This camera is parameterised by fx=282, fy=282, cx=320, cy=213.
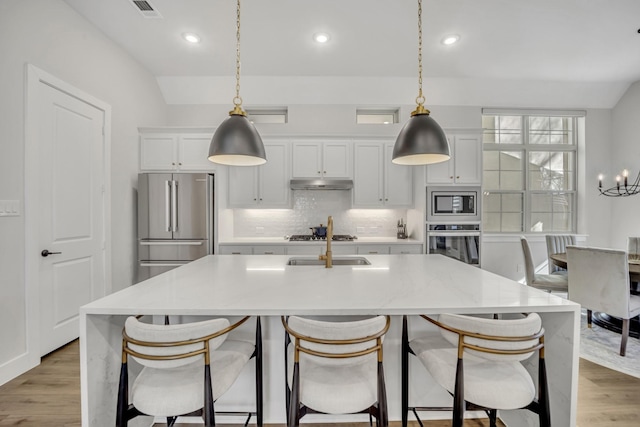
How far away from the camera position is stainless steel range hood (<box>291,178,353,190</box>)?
3900 millimetres

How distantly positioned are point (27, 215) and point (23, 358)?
1.11 metres

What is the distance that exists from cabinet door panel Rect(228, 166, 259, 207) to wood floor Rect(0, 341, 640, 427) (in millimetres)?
2347

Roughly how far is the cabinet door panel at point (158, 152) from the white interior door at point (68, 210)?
637 mm

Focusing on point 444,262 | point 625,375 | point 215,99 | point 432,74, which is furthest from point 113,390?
point 432,74

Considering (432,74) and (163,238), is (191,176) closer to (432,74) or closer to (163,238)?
(163,238)

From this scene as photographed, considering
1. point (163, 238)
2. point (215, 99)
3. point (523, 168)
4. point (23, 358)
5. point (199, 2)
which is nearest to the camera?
point (23, 358)

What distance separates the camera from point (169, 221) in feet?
11.6

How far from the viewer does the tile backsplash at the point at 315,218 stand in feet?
14.3

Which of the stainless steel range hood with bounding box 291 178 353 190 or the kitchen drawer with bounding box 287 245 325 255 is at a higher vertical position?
the stainless steel range hood with bounding box 291 178 353 190

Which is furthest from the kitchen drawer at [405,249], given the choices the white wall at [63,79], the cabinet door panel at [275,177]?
the white wall at [63,79]

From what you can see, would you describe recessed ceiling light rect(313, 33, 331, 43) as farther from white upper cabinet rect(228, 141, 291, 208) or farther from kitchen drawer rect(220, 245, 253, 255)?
kitchen drawer rect(220, 245, 253, 255)

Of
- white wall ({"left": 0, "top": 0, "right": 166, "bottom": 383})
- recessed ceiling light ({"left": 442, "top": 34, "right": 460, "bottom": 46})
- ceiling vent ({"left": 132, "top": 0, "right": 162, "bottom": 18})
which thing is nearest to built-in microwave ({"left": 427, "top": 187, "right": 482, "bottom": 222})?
recessed ceiling light ({"left": 442, "top": 34, "right": 460, "bottom": 46})

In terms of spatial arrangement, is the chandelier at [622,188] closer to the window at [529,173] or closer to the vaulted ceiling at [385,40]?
the window at [529,173]

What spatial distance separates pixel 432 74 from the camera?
3979 millimetres
